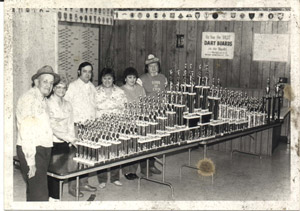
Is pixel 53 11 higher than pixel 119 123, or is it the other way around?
pixel 53 11

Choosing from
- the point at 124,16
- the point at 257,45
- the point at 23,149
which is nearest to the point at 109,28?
the point at 124,16

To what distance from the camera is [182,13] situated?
845 cm

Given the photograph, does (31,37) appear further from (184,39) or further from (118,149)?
(184,39)

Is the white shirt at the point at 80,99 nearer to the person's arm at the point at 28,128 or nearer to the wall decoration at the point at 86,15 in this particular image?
the person's arm at the point at 28,128

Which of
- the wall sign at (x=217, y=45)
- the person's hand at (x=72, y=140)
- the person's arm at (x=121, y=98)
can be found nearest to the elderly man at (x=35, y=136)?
the person's hand at (x=72, y=140)

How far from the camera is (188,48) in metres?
8.55

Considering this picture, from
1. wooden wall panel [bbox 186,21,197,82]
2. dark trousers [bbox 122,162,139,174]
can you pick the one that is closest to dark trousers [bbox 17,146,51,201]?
dark trousers [bbox 122,162,139,174]

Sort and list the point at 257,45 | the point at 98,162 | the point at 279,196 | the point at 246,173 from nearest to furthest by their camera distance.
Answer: the point at 98,162 → the point at 279,196 → the point at 246,173 → the point at 257,45

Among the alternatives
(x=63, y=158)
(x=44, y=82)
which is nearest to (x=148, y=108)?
(x=63, y=158)

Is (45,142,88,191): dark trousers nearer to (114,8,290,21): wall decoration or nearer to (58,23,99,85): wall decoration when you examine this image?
(58,23,99,85): wall decoration

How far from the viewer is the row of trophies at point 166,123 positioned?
4.18 metres

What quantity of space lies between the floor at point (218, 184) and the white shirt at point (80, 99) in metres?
0.93

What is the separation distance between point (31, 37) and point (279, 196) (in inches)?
141

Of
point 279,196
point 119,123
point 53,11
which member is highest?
point 53,11
